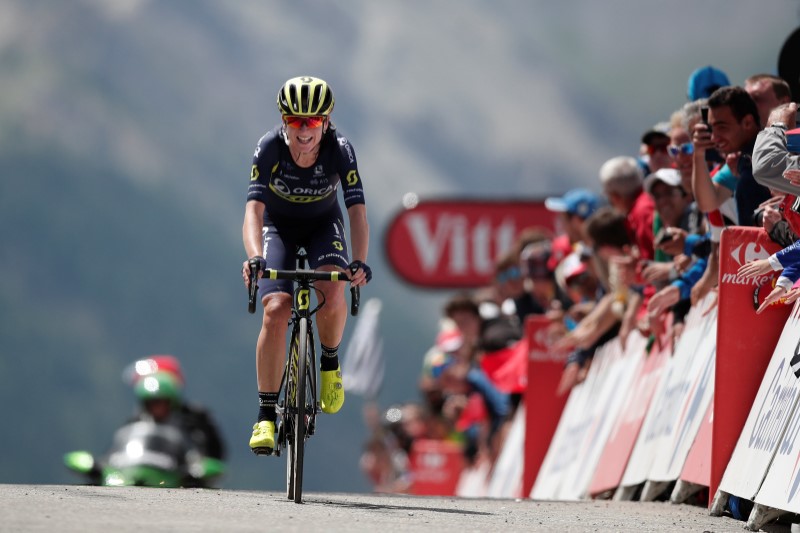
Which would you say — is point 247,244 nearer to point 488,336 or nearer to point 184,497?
point 184,497

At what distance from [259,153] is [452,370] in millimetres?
13549

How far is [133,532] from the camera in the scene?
21.1 ft

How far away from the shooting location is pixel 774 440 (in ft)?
26.8

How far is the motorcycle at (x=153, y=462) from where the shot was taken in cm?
1544

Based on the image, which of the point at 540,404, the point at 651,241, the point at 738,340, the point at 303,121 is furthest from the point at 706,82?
the point at 540,404

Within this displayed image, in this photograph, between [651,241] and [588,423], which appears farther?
[588,423]

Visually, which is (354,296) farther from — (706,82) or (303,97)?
(706,82)

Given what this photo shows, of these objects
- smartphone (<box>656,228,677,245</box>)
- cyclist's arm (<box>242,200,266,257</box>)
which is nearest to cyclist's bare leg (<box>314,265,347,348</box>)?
cyclist's arm (<box>242,200,266,257</box>)

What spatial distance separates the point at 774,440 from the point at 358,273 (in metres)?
2.36

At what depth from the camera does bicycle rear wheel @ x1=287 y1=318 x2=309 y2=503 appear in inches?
346

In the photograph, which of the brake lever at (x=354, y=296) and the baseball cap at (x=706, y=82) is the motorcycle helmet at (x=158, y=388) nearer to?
the baseball cap at (x=706, y=82)

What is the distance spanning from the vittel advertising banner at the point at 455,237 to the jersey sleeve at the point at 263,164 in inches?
941

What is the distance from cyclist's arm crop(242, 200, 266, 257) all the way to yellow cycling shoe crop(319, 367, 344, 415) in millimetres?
904


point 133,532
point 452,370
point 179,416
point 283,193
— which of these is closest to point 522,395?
point 179,416
